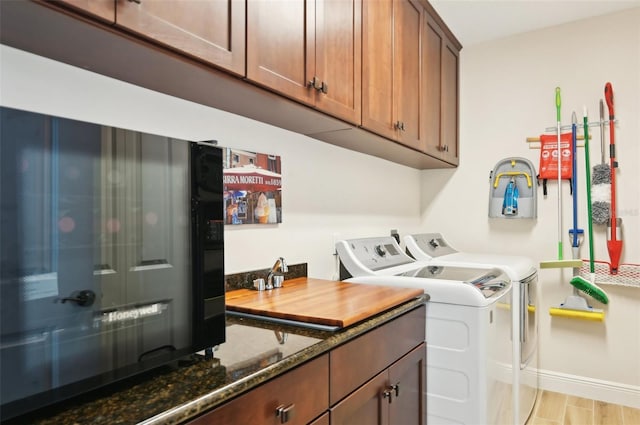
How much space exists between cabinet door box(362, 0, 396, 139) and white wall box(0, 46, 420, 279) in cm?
36

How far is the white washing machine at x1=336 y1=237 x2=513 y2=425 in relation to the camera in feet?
5.21

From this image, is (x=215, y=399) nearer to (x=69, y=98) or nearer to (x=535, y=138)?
(x=69, y=98)

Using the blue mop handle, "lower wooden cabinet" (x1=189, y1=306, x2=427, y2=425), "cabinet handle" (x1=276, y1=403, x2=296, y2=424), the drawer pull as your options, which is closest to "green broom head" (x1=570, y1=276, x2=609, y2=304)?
the blue mop handle

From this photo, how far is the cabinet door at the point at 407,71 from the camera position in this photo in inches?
81.4

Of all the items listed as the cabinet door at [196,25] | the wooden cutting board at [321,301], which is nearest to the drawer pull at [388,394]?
the wooden cutting board at [321,301]

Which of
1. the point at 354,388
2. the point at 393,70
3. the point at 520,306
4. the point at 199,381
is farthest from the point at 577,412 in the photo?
the point at 199,381

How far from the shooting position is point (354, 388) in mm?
1178

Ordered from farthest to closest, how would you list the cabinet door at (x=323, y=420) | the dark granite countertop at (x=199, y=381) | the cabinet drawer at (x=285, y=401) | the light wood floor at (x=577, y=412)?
the light wood floor at (x=577, y=412) < the cabinet door at (x=323, y=420) < the cabinet drawer at (x=285, y=401) < the dark granite countertop at (x=199, y=381)

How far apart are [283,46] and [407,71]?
A: 1.07m

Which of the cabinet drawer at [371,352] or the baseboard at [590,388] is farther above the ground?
the cabinet drawer at [371,352]

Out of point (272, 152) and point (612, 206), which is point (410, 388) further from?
point (612, 206)

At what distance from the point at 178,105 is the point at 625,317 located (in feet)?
9.47

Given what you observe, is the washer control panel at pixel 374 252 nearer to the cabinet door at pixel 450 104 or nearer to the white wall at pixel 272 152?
the white wall at pixel 272 152

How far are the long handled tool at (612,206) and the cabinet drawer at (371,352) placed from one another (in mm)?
1687
